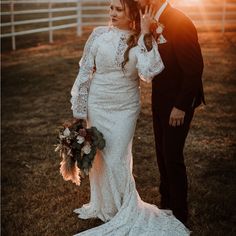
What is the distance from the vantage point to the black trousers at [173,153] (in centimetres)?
431

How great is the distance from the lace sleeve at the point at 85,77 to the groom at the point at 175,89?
23.3 inches

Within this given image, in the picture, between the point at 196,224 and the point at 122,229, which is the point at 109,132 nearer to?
the point at 122,229

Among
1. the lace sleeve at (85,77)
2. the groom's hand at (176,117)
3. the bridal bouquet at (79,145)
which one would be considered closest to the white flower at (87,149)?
the bridal bouquet at (79,145)

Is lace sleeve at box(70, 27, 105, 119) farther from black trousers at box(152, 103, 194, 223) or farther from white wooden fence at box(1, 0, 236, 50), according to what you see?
white wooden fence at box(1, 0, 236, 50)

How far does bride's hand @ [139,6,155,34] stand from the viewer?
3.97 meters

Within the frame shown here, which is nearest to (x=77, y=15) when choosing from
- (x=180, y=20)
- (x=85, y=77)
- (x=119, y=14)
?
(x=85, y=77)

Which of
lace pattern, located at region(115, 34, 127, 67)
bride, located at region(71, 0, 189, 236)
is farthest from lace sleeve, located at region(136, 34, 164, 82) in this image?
lace pattern, located at region(115, 34, 127, 67)

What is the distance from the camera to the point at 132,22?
4.28 metres

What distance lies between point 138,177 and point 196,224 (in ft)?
4.62

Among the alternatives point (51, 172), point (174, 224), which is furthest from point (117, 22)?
point (51, 172)

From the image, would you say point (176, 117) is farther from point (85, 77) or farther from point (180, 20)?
point (85, 77)

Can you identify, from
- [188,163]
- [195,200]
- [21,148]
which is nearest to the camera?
[195,200]

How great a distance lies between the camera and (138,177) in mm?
6078

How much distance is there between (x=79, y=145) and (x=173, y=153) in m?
0.92
